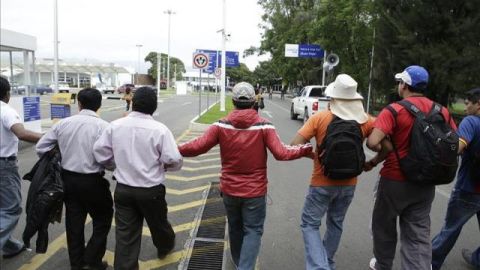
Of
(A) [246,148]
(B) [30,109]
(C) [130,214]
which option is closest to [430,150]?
(A) [246,148]

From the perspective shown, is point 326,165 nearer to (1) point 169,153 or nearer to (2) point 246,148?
(2) point 246,148

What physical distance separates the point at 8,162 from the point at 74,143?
0.65m

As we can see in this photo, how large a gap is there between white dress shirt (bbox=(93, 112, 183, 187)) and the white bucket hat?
1401mm

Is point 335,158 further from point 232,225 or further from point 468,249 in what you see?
point 468,249

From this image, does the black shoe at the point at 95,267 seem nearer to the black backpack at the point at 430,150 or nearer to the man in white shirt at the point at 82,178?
the man in white shirt at the point at 82,178

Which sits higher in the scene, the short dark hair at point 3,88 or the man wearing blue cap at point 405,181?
the short dark hair at point 3,88

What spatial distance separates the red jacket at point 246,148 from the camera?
374 cm

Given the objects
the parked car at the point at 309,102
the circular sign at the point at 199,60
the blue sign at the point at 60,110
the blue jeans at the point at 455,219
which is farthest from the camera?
the circular sign at the point at 199,60

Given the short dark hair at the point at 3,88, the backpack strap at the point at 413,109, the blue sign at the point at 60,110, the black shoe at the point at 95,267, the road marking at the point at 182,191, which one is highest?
the short dark hair at the point at 3,88

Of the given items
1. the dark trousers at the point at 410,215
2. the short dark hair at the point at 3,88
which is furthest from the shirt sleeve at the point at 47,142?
the dark trousers at the point at 410,215

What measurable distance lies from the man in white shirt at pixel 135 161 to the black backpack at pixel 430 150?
194 cm

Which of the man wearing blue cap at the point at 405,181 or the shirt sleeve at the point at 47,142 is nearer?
the man wearing blue cap at the point at 405,181

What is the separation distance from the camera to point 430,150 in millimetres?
3557

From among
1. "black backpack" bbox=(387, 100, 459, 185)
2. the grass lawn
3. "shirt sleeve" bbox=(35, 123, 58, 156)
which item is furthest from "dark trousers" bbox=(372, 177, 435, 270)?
the grass lawn
